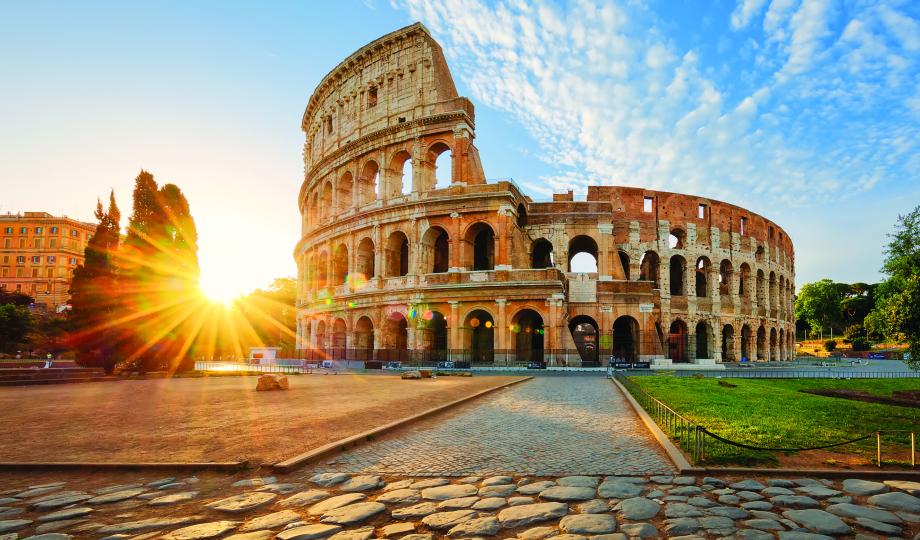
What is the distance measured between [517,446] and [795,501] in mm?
3415

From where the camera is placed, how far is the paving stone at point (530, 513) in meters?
4.15

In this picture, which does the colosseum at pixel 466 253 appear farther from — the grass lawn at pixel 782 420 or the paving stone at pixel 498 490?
the paving stone at pixel 498 490

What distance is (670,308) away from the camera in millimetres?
40156

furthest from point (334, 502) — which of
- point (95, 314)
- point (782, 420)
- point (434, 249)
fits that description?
point (434, 249)

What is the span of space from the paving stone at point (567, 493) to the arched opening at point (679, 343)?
3816cm

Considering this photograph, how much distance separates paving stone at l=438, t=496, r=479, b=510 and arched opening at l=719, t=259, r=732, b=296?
44100mm

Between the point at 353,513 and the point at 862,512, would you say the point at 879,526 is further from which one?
the point at 353,513

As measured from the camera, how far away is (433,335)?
33.4 m

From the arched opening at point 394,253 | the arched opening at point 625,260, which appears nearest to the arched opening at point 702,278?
the arched opening at point 625,260

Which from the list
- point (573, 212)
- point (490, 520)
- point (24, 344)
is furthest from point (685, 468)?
point (24, 344)

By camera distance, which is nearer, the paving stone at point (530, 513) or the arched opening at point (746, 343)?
the paving stone at point (530, 513)

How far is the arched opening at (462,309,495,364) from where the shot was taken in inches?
1241

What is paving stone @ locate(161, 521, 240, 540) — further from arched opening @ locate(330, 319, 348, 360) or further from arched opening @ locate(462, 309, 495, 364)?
arched opening @ locate(330, 319, 348, 360)

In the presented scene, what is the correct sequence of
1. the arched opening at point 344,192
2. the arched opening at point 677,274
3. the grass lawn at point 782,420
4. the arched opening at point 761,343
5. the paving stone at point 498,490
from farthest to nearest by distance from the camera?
the arched opening at point 761,343 < the arched opening at point 677,274 < the arched opening at point 344,192 < the grass lawn at point 782,420 < the paving stone at point 498,490
